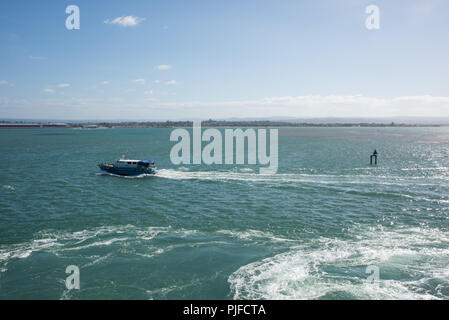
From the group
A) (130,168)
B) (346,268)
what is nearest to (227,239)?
(346,268)

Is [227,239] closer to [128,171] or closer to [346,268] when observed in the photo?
[346,268]

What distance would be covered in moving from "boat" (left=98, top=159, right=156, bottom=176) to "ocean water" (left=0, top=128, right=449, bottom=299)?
9.05m

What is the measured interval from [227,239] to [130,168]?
4060 centimetres

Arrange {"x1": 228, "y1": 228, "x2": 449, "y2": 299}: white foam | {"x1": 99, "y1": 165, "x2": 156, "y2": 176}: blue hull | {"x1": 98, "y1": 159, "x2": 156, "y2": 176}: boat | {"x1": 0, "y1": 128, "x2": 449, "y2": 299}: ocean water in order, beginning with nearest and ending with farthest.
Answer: {"x1": 228, "y1": 228, "x2": 449, "y2": 299}: white foam → {"x1": 0, "y1": 128, "x2": 449, "y2": 299}: ocean water → {"x1": 99, "y1": 165, "x2": 156, "y2": 176}: blue hull → {"x1": 98, "y1": 159, "x2": 156, "y2": 176}: boat

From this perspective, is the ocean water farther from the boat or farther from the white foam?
the boat

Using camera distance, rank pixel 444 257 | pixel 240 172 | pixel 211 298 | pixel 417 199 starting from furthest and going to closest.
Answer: pixel 240 172 → pixel 417 199 → pixel 444 257 → pixel 211 298

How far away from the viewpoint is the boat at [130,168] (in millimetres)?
65688

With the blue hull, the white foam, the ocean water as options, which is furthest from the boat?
the white foam

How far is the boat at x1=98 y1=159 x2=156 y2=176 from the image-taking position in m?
65.7
